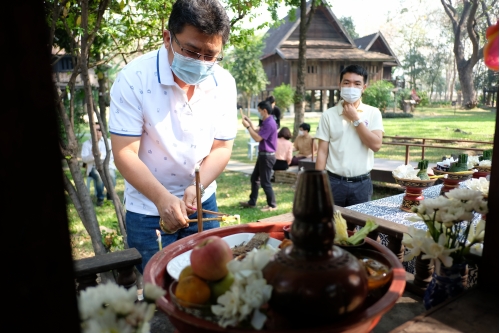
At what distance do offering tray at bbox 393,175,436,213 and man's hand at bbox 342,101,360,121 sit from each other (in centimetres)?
61

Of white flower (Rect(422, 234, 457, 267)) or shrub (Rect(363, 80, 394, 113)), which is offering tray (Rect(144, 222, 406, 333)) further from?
shrub (Rect(363, 80, 394, 113))

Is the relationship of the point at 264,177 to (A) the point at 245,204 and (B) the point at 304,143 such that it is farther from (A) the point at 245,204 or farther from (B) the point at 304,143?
(B) the point at 304,143

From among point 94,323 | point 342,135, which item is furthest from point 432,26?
point 94,323

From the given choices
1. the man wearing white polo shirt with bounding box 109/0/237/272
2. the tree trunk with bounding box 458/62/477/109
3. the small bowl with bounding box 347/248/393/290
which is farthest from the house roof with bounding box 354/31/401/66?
the small bowl with bounding box 347/248/393/290

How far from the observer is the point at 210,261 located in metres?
0.81

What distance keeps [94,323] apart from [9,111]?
40 centimetres

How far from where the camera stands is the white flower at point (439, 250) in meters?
1.15

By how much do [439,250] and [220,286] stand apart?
0.68 m

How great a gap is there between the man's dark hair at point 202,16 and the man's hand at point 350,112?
1758 millimetres

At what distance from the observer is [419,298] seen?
1.42 m

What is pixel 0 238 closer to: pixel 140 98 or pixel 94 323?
pixel 94 323

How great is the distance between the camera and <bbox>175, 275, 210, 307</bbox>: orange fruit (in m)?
0.80

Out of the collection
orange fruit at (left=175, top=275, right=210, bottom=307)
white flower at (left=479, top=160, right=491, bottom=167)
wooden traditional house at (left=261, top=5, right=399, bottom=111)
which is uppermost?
wooden traditional house at (left=261, top=5, right=399, bottom=111)

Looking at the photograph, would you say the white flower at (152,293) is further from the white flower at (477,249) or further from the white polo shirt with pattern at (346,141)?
the white polo shirt with pattern at (346,141)
